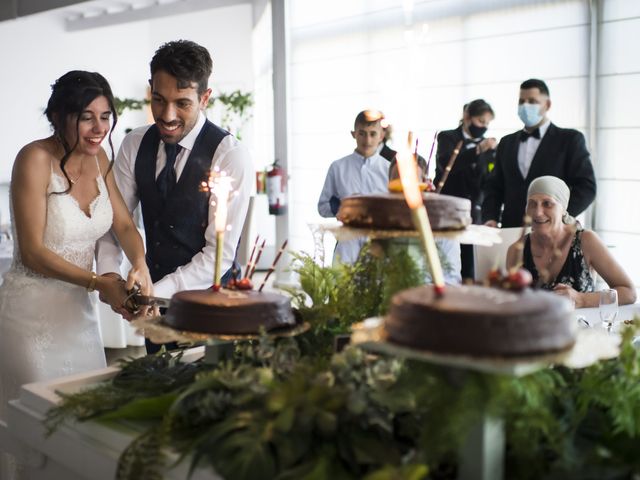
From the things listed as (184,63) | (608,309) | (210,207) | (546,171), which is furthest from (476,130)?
(184,63)

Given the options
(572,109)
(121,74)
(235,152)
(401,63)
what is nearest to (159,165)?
(235,152)

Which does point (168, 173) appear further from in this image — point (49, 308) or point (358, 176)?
point (358, 176)

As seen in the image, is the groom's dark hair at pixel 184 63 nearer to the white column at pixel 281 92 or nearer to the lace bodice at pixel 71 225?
the lace bodice at pixel 71 225

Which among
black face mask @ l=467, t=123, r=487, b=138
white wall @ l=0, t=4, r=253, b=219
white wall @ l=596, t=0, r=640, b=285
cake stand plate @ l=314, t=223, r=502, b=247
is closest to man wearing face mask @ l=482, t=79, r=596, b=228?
black face mask @ l=467, t=123, r=487, b=138

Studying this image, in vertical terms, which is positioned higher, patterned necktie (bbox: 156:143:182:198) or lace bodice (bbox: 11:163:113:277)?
patterned necktie (bbox: 156:143:182:198)

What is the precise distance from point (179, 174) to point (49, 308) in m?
0.60

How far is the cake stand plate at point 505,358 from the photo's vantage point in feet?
3.32

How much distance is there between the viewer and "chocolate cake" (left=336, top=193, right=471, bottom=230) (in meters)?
1.48

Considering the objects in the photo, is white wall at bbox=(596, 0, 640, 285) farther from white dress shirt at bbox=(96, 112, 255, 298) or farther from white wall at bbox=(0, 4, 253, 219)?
white wall at bbox=(0, 4, 253, 219)

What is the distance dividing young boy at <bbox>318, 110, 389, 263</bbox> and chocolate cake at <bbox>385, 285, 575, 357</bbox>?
3997 mm

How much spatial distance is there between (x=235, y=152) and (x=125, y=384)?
1.16 meters

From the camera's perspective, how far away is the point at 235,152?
8.62ft

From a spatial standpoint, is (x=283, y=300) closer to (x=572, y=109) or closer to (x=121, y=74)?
(x=572, y=109)

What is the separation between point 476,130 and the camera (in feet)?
18.1
